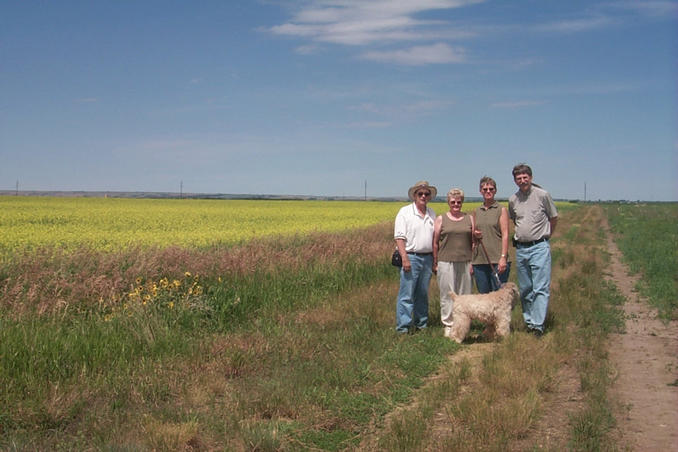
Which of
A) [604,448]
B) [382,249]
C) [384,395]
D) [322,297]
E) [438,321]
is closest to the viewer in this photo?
[604,448]

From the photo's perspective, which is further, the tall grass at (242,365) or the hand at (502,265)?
the hand at (502,265)

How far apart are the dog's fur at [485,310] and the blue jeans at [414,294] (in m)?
0.58

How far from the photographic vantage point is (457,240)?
7.89 metres

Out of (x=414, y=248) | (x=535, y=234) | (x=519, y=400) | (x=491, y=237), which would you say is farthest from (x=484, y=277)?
(x=519, y=400)

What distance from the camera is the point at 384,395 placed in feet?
17.9

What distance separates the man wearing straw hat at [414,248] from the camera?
7.91 m

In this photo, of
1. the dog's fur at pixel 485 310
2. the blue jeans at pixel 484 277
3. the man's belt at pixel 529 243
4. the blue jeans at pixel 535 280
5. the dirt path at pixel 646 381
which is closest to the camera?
the dirt path at pixel 646 381

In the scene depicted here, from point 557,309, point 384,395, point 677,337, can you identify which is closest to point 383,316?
point 557,309

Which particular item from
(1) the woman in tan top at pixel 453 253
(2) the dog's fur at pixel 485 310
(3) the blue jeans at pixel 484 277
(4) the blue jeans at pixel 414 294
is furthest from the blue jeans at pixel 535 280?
(4) the blue jeans at pixel 414 294

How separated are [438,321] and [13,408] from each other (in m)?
5.63

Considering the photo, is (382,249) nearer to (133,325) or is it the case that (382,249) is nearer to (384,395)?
(133,325)

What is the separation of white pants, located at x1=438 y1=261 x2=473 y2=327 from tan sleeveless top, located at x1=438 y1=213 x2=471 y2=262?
0.10m

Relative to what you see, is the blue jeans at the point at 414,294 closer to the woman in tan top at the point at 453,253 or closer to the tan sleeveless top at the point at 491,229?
the woman in tan top at the point at 453,253

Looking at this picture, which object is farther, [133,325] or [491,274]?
[491,274]
